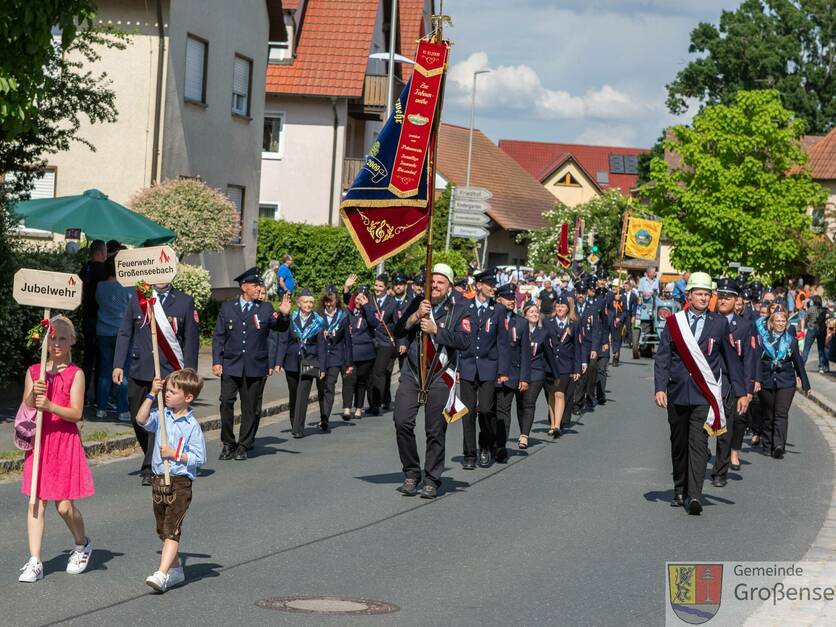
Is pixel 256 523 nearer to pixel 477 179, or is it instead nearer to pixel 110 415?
pixel 110 415

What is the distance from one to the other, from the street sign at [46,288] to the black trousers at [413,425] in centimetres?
397

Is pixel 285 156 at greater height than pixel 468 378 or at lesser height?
greater

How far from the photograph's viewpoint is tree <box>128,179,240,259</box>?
86.2ft

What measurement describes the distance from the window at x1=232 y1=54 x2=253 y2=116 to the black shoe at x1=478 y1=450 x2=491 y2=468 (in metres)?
21.5

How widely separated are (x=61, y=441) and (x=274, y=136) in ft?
128

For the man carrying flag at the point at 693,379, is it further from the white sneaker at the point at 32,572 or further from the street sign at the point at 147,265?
the white sneaker at the point at 32,572

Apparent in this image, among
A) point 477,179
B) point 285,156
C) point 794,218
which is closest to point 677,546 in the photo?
point 285,156

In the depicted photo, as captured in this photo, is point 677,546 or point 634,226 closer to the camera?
point 677,546

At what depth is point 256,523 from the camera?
10281mm

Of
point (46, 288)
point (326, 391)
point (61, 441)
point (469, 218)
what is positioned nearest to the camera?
point (61, 441)

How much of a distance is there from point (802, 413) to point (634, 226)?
3752 centimetres

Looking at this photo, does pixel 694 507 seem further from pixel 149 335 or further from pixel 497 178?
pixel 497 178

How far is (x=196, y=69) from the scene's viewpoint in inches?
1257

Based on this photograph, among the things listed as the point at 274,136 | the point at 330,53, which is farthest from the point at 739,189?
the point at 274,136
